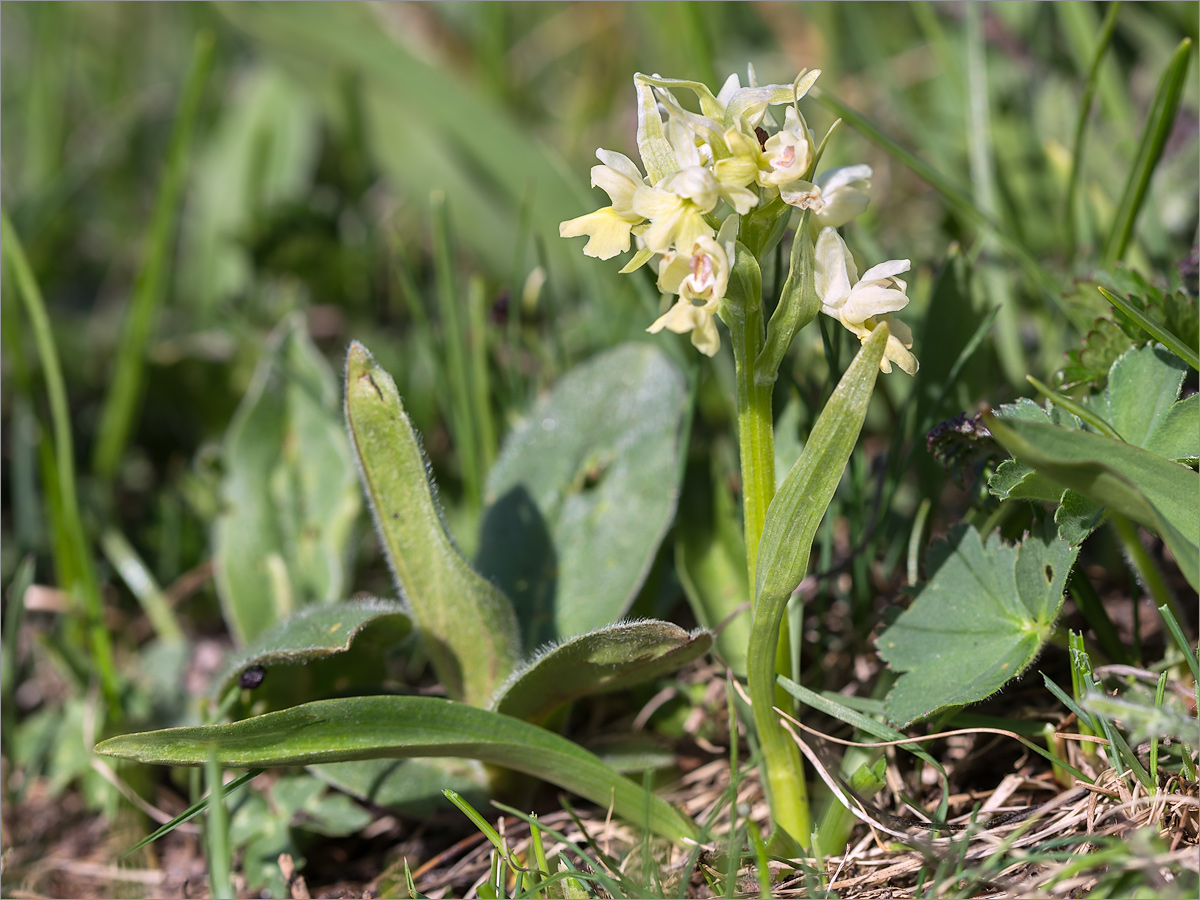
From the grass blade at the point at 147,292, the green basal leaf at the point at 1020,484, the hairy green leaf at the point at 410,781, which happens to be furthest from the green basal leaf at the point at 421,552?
the grass blade at the point at 147,292

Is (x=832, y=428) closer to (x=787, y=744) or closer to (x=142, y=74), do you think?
(x=787, y=744)

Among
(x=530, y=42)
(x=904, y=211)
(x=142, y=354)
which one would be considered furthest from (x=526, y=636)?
(x=530, y=42)

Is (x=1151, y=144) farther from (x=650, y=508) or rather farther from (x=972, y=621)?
(x=650, y=508)

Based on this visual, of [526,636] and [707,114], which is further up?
[707,114]

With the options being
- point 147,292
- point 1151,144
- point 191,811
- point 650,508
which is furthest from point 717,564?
point 147,292

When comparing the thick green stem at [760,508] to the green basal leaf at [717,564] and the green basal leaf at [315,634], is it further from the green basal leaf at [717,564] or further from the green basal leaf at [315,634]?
the green basal leaf at [315,634]

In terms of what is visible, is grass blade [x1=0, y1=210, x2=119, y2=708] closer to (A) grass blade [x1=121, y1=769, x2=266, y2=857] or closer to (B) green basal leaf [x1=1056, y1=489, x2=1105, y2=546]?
(A) grass blade [x1=121, y1=769, x2=266, y2=857]
